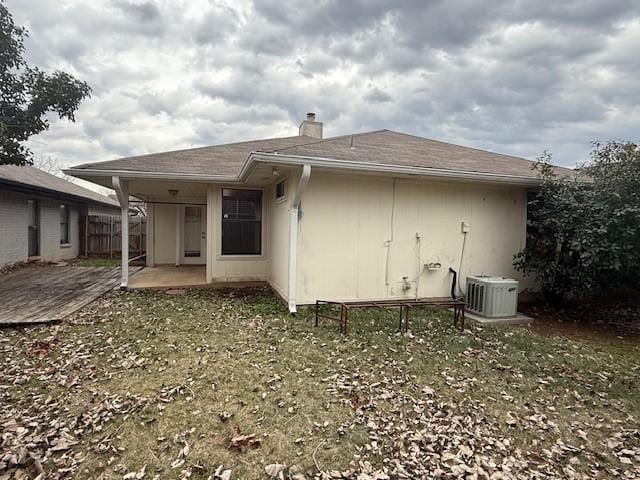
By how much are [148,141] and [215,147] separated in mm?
8729

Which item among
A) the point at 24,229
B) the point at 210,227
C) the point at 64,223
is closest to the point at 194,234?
the point at 210,227

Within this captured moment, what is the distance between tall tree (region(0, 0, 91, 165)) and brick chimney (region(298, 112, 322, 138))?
20.2 ft

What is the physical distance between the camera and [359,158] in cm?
562

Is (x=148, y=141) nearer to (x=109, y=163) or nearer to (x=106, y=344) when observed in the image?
(x=109, y=163)

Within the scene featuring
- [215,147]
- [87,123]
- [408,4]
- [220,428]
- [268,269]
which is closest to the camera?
[220,428]

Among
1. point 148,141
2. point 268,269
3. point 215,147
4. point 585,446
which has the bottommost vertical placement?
point 585,446

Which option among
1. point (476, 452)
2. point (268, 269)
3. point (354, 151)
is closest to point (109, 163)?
point (268, 269)

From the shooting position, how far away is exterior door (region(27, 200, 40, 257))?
1120 centimetres

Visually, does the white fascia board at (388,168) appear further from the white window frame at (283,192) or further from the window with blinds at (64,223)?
the window with blinds at (64,223)

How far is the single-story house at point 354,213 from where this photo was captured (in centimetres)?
579

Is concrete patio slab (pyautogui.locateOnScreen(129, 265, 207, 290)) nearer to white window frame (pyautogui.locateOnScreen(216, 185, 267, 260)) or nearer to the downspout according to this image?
white window frame (pyautogui.locateOnScreen(216, 185, 267, 260))

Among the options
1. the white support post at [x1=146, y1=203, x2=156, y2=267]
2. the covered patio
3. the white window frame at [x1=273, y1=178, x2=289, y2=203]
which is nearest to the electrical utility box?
the white window frame at [x1=273, y1=178, x2=289, y2=203]

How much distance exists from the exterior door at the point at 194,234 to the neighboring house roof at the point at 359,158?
2.31m

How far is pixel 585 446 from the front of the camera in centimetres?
251
